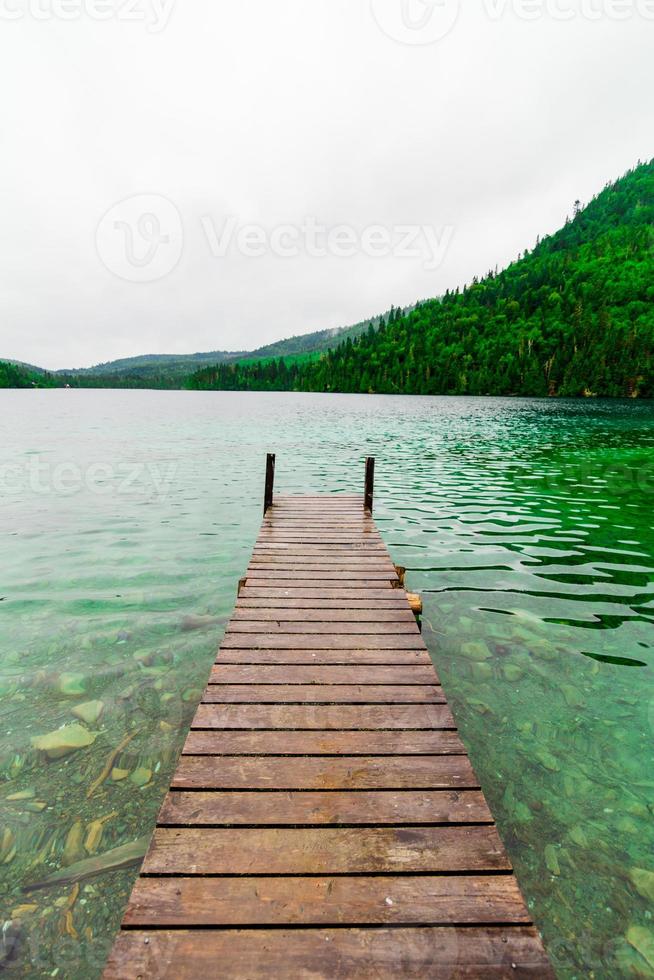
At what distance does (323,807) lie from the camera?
9.96 feet

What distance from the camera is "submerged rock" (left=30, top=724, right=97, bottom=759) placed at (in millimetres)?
4676

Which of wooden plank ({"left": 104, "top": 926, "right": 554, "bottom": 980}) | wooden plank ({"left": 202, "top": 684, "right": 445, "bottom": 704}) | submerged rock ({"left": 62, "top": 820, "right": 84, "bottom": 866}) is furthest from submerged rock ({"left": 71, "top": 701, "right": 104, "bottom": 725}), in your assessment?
wooden plank ({"left": 104, "top": 926, "right": 554, "bottom": 980})

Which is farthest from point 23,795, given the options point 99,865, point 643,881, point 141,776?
point 643,881

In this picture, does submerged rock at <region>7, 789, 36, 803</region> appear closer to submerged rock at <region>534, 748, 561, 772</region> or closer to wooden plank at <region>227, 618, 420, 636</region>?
wooden plank at <region>227, 618, 420, 636</region>

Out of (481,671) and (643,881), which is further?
(481,671)

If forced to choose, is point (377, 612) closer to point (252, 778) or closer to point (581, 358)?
point (252, 778)

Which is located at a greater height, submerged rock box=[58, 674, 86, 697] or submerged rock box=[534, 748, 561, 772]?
submerged rock box=[534, 748, 561, 772]

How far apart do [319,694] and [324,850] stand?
1620 mm

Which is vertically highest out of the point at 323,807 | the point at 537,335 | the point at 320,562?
the point at 537,335

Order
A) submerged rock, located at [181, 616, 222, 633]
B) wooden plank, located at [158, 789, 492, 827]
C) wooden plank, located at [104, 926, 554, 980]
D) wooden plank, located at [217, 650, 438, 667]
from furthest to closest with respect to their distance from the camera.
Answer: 1. submerged rock, located at [181, 616, 222, 633]
2. wooden plank, located at [217, 650, 438, 667]
3. wooden plank, located at [158, 789, 492, 827]
4. wooden plank, located at [104, 926, 554, 980]

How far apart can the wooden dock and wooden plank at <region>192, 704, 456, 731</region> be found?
0.05 ft

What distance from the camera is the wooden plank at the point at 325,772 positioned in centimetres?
320

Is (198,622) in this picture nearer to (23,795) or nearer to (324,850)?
(23,795)

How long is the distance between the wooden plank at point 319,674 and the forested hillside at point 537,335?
404 feet
